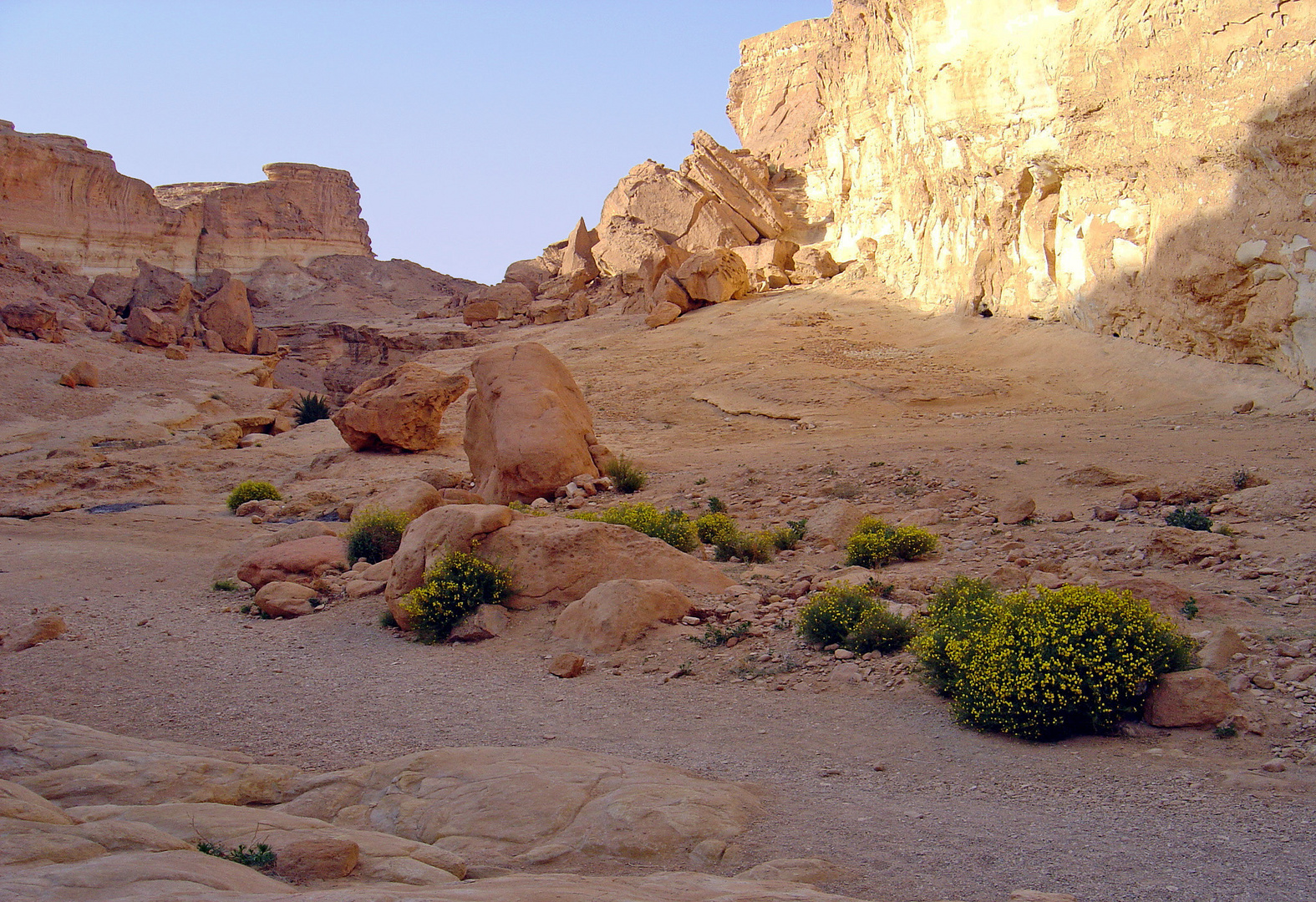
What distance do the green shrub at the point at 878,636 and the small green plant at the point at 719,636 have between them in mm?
926

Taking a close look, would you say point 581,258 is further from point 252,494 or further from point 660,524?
point 660,524

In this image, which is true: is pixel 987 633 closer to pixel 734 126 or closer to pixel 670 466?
pixel 670 466

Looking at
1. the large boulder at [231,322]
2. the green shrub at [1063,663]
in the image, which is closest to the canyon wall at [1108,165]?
the green shrub at [1063,663]

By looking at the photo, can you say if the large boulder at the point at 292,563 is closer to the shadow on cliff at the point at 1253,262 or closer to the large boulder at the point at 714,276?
the shadow on cliff at the point at 1253,262

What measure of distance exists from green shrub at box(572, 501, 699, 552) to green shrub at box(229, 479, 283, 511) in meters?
7.65

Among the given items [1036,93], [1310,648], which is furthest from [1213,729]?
[1036,93]

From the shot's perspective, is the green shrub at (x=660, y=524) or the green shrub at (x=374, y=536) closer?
the green shrub at (x=660, y=524)

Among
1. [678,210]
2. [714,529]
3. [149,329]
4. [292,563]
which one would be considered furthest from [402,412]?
[149,329]

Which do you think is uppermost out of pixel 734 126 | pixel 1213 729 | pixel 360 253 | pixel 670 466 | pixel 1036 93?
pixel 734 126

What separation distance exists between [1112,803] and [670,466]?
11.7 meters

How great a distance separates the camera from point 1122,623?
5.49 metres

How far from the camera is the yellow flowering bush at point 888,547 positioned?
9227mm

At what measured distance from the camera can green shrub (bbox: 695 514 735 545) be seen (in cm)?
1050

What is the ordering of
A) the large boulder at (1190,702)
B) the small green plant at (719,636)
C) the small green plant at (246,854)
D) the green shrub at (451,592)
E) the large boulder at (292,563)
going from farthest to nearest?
the large boulder at (292,563) → the green shrub at (451,592) → the small green plant at (719,636) → the large boulder at (1190,702) → the small green plant at (246,854)
